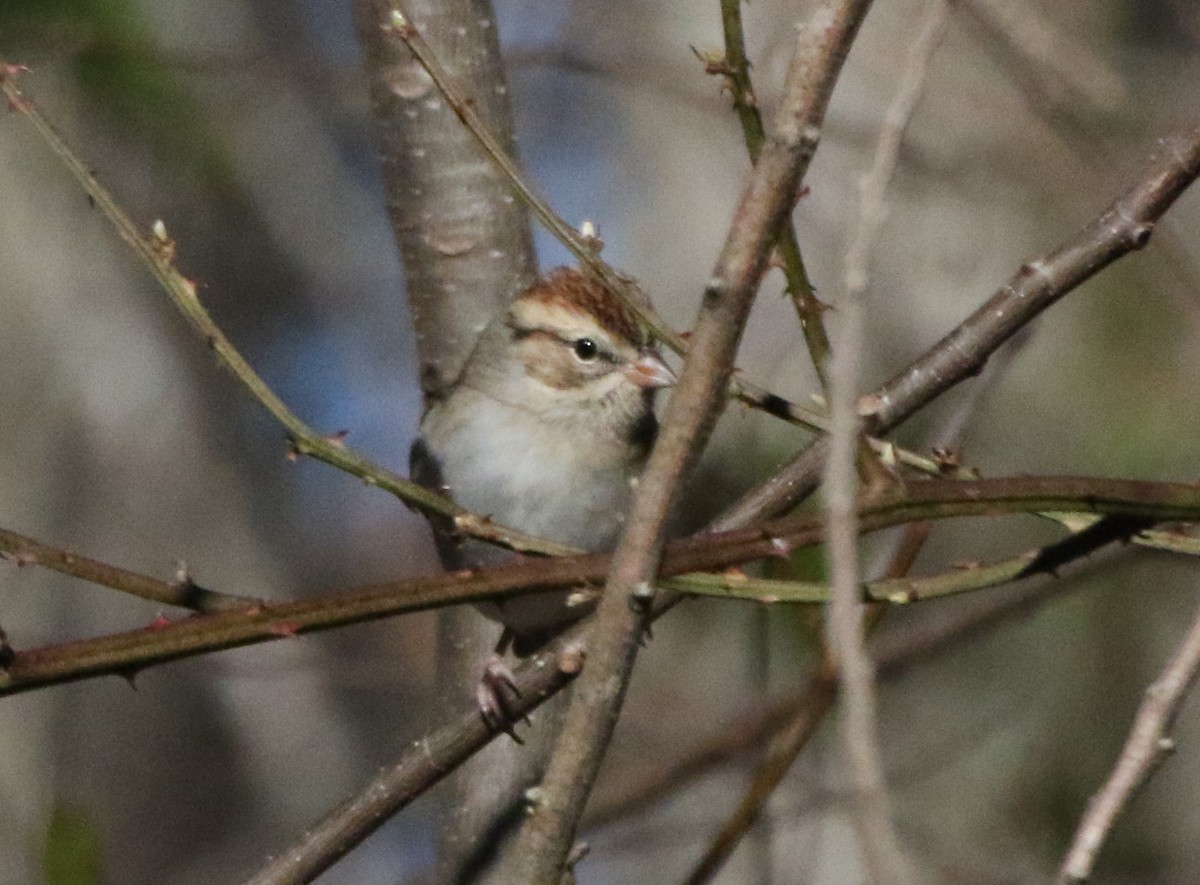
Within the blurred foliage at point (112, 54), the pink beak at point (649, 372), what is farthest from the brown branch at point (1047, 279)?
the blurred foliage at point (112, 54)

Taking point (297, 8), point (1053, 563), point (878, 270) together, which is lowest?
point (1053, 563)

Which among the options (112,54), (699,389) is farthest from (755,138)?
(112,54)

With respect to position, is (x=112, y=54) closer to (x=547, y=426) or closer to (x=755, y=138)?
(x=547, y=426)

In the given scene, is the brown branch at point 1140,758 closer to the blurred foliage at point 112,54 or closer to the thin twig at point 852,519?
the thin twig at point 852,519

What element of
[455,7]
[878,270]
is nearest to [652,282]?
[878,270]

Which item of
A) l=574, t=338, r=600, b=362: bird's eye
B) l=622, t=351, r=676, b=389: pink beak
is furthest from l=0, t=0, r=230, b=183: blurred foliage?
l=622, t=351, r=676, b=389: pink beak

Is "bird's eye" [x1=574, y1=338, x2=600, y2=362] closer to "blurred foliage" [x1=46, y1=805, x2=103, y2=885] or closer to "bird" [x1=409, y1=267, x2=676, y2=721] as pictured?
"bird" [x1=409, y1=267, x2=676, y2=721]

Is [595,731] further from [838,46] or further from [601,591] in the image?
[838,46]
